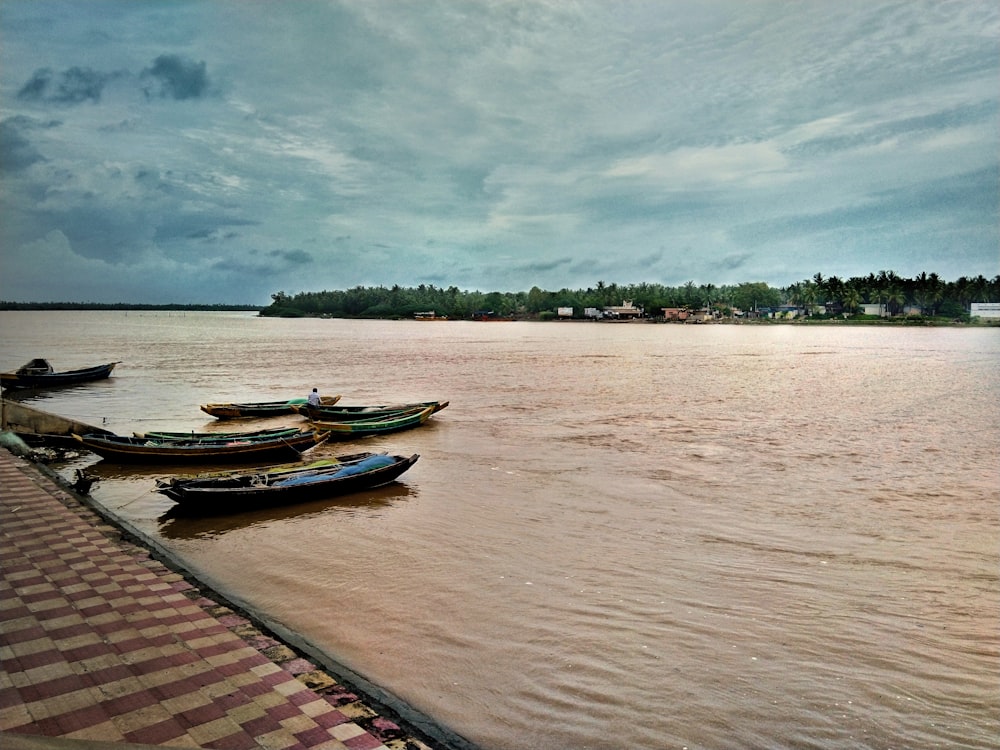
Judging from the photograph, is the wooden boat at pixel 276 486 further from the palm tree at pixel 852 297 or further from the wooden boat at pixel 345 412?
the palm tree at pixel 852 297

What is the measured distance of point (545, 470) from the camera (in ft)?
53.4

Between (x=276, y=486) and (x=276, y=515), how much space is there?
23.4 inches

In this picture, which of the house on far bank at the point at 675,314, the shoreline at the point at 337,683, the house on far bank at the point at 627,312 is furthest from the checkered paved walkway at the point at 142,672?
the house on far bank at the point at 627,312

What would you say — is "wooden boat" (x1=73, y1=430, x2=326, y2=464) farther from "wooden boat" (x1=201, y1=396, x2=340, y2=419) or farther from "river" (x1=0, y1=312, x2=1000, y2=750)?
"wooden boat" (x1=201, y1=396, x2=340, y2=419)

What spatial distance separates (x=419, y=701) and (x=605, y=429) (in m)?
17.0

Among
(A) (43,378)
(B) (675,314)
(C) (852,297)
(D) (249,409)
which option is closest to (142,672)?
(D) (249,409)

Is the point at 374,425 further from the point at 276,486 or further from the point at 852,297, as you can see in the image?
the point at 852,297

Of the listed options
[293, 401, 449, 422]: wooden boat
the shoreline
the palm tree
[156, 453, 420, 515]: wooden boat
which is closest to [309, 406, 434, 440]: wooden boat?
[293, 401, 449, 422]: wooden boat

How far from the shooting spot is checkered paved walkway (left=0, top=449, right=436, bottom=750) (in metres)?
4.30

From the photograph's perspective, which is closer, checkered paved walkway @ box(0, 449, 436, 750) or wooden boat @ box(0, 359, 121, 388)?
checkered paved walkway @ box(0, 449, 436, 750)

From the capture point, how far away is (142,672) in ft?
16.3

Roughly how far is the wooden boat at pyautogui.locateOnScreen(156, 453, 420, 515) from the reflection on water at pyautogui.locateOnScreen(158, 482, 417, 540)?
14 cm

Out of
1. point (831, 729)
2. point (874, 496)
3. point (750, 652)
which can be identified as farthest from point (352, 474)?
point (874, 496)

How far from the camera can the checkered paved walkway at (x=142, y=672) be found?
430 cm
